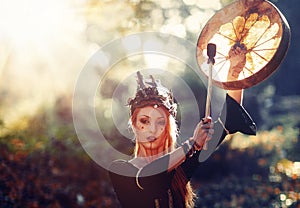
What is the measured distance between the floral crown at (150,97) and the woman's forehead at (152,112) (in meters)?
0.02

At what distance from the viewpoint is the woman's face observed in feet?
9.86

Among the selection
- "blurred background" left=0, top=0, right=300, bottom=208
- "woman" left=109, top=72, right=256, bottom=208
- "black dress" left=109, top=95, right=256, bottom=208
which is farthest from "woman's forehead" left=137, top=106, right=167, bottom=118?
"blurred background" left=0, top=0, right=300, bottom=208

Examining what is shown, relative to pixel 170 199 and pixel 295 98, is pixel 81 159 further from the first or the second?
pixel 295 98

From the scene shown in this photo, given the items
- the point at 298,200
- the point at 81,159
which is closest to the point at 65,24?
the point at 81,159

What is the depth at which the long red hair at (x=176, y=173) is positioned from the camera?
293cm

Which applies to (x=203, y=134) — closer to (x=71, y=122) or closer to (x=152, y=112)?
(x=152, y=112)

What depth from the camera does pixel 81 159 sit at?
753 cm

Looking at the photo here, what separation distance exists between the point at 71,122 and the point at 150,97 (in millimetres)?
5194

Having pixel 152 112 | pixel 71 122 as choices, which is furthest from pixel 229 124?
pixel 71 122

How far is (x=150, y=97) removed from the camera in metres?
3.06

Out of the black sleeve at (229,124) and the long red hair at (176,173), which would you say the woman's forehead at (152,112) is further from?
the black sleeve at (229,124)

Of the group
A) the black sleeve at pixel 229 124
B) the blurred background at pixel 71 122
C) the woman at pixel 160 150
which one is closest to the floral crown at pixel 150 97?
the woman at pixel 160 150

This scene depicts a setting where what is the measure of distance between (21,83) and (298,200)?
14.4 feet

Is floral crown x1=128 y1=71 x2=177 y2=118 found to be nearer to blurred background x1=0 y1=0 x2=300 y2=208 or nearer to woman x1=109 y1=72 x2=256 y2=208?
woman x1=109 y1=72 x2=256 y2=208
